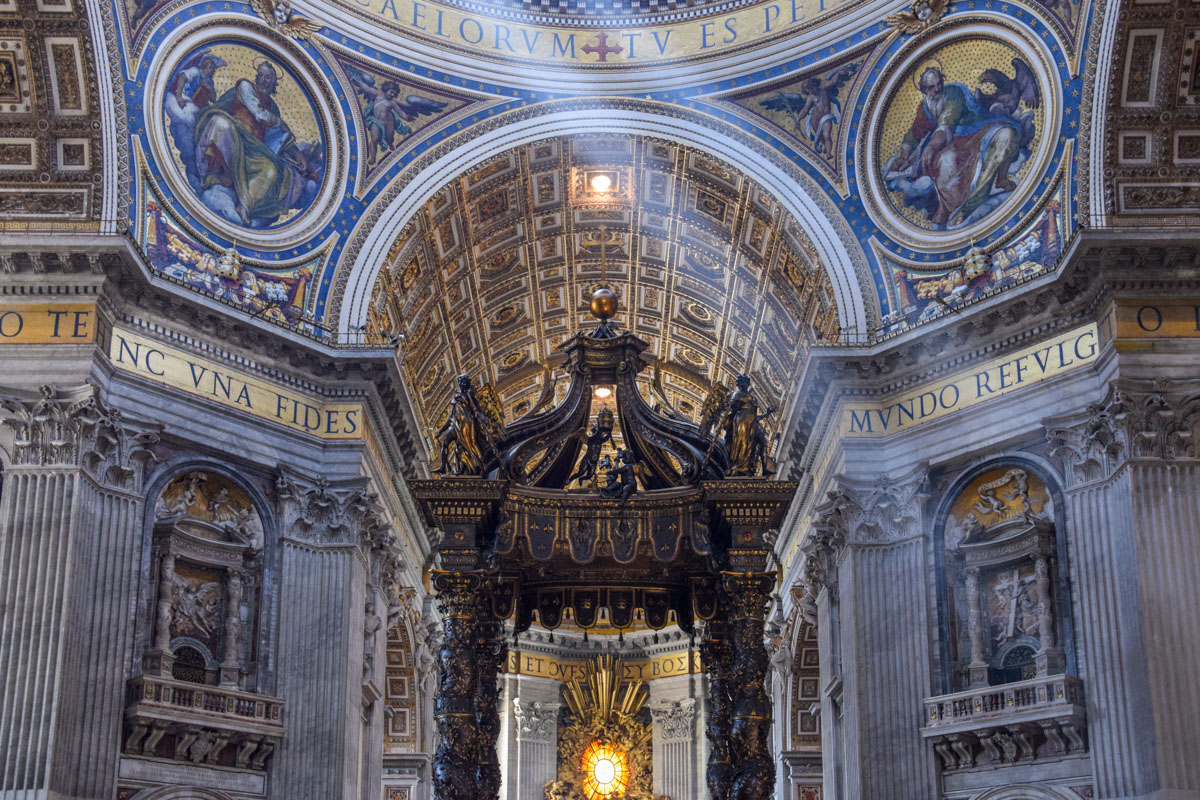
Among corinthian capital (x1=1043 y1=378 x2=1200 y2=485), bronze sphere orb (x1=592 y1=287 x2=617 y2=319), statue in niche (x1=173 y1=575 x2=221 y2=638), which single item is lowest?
statue in niche (x1=173 y1=575 x2=221 y2=638)

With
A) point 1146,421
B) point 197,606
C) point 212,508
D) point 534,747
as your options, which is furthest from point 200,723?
point 534,747

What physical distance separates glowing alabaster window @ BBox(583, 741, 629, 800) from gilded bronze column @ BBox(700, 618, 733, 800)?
67.7 ft

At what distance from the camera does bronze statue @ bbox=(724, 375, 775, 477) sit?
14.3m

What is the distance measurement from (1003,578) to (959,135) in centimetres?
612

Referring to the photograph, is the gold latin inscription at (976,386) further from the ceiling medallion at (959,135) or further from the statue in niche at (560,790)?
the statue in niche at (560,790)

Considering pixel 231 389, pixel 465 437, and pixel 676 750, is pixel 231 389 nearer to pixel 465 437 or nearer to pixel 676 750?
pixel 465 437

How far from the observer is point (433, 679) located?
2855 centimetres

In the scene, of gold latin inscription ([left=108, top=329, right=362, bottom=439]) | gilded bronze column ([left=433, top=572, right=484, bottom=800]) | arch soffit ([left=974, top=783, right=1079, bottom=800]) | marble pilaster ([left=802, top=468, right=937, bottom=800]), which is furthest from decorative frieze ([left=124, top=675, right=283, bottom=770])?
arch soffit ([left=974, top=783, right=1079, bottom=800])

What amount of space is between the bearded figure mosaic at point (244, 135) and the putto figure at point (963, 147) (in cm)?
819

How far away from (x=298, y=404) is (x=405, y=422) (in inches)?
103

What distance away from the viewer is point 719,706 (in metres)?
14.1

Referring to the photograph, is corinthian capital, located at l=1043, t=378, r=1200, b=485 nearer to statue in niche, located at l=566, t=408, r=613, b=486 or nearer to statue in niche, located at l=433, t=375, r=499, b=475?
statue in niche, located at l=566, t=408, r=613, b=486

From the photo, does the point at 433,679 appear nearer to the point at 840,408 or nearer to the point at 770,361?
the point at 770,361

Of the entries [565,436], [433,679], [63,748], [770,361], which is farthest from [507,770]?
[565,436]
